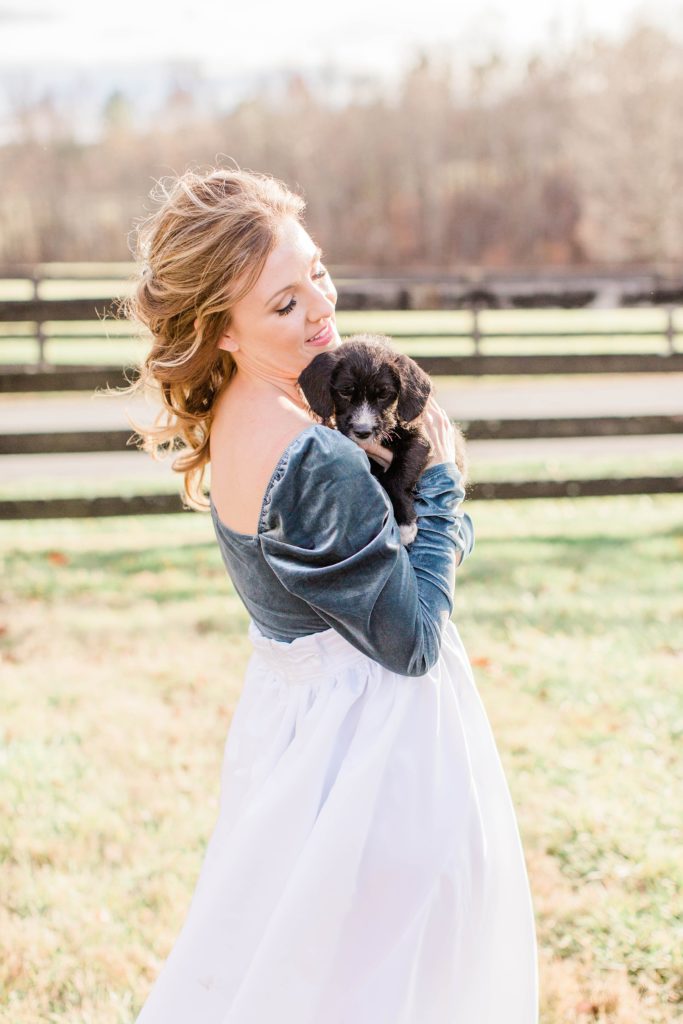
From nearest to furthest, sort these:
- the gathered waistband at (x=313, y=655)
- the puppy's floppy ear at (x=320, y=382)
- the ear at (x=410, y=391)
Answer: the gathered waistband at (x=313, y=655) < the puppy's floppy ear at (x=320, y=382) < the ear at (x=410, y=391)

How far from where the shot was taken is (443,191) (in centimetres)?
4616

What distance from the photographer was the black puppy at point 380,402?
212 centimetres

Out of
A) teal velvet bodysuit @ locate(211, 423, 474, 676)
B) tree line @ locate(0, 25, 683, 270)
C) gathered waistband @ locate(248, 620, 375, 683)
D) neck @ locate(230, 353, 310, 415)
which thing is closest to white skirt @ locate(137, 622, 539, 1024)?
gathered waistband @ locate(248, 620, 375, 683)

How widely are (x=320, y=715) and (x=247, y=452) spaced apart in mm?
497

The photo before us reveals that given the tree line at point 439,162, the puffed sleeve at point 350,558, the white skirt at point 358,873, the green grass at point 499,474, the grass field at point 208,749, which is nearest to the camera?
the puffed sleeve at point 350,558

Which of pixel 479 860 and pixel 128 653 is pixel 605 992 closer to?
pixel 479 860

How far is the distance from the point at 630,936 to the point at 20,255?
42.4 metres

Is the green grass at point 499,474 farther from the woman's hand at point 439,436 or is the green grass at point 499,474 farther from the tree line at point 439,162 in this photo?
the tree line at point 439,162

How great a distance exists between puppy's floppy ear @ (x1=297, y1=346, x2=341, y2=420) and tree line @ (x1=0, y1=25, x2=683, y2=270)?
34.0 meters

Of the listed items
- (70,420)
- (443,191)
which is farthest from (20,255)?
(70,420)

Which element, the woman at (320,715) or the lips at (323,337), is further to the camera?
the lips at (323,337)

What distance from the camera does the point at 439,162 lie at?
160 ft

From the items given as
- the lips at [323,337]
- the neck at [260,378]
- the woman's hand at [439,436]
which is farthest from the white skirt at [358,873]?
the lips at [323,337]

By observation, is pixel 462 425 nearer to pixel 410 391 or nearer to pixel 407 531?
pixel 410 391
